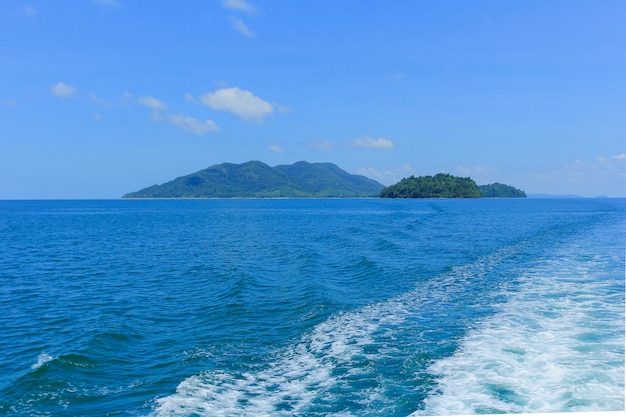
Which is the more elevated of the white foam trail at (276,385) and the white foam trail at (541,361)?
the white foam trail at (541,361)

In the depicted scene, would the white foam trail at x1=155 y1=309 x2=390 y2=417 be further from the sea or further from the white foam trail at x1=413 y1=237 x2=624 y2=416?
the white foam trail at x1=413 y1=237 x2=624 y2=416

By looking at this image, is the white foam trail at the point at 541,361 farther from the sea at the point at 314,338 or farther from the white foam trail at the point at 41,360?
the white foam trail at the point at 41,360

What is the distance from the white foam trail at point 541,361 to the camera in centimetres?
1164

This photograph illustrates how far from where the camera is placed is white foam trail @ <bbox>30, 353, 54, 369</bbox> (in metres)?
14.2

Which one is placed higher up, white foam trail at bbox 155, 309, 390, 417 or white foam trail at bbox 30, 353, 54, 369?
white foam trail at bbox 30, 353, 54, 369

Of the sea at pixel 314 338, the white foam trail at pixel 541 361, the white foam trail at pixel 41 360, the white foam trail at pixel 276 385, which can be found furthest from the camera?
the white foam trail at pixel 41 360

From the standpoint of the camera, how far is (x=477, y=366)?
13984mm

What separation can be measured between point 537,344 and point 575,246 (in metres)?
31.3

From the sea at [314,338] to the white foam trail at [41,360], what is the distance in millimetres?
87

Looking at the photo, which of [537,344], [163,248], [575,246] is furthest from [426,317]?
[163,248]

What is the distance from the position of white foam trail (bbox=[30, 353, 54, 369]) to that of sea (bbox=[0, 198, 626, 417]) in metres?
0.09

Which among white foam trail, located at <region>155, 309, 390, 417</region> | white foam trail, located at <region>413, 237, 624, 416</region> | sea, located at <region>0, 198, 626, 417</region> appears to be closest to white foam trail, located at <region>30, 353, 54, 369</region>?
sea, located at <region>0, 198, 626, 417</region>

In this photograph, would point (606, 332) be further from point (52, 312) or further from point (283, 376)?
point (52, 312)

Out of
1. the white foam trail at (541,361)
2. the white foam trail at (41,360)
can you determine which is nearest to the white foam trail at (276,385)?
the white foam trail at (541,361)
